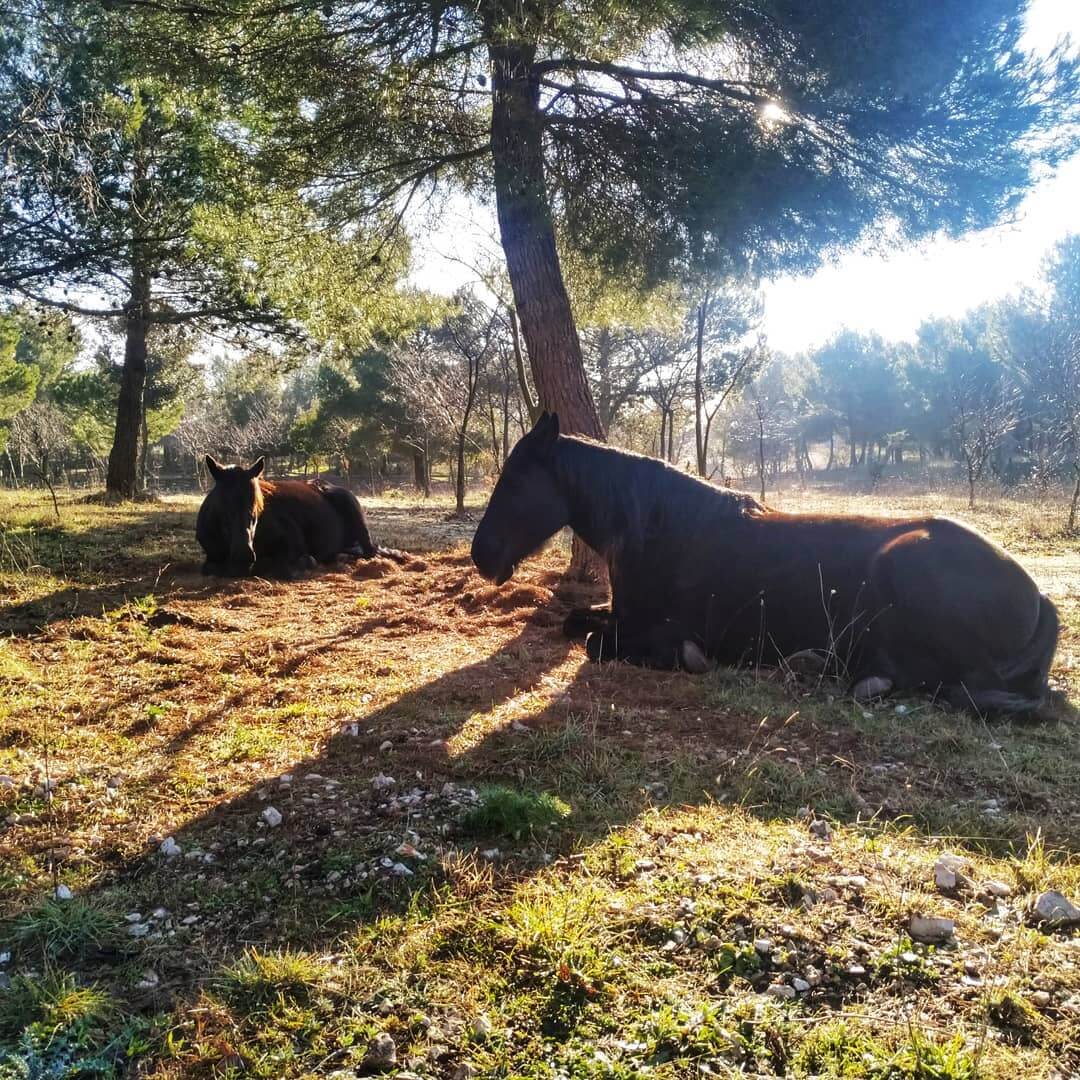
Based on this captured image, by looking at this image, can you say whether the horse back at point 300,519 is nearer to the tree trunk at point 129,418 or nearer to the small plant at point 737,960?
the small plant at point 737,960

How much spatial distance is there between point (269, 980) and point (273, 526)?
292 inches

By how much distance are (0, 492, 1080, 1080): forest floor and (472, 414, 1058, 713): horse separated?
10.8 inches

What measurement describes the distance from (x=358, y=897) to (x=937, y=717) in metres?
3.22

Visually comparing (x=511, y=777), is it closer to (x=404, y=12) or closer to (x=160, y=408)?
(x=404, y=12)

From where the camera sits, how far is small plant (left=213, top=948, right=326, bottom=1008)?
5.54ft

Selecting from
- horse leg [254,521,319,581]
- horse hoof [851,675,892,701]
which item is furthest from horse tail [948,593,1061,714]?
horse leg [254,521,319,581]

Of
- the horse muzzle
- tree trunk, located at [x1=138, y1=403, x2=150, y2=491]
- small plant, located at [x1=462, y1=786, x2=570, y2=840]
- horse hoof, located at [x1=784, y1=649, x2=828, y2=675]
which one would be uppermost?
tree trunk, located at [x1=138, y1=403, x2=150, y2=491]

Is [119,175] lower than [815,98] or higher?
higher

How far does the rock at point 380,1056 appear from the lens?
1.51m

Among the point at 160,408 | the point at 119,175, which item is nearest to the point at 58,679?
the point at 119,175

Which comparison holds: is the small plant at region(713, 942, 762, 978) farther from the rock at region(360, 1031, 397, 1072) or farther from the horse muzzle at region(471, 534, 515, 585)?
the horse muzzle at region(471, 534, 515, 585)

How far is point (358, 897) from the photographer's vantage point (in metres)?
2.09

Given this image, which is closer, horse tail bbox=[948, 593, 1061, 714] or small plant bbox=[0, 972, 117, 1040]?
small plant bbox=[0, 972, 117, 1040]

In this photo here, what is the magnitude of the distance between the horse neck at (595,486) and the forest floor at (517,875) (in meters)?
1.15
